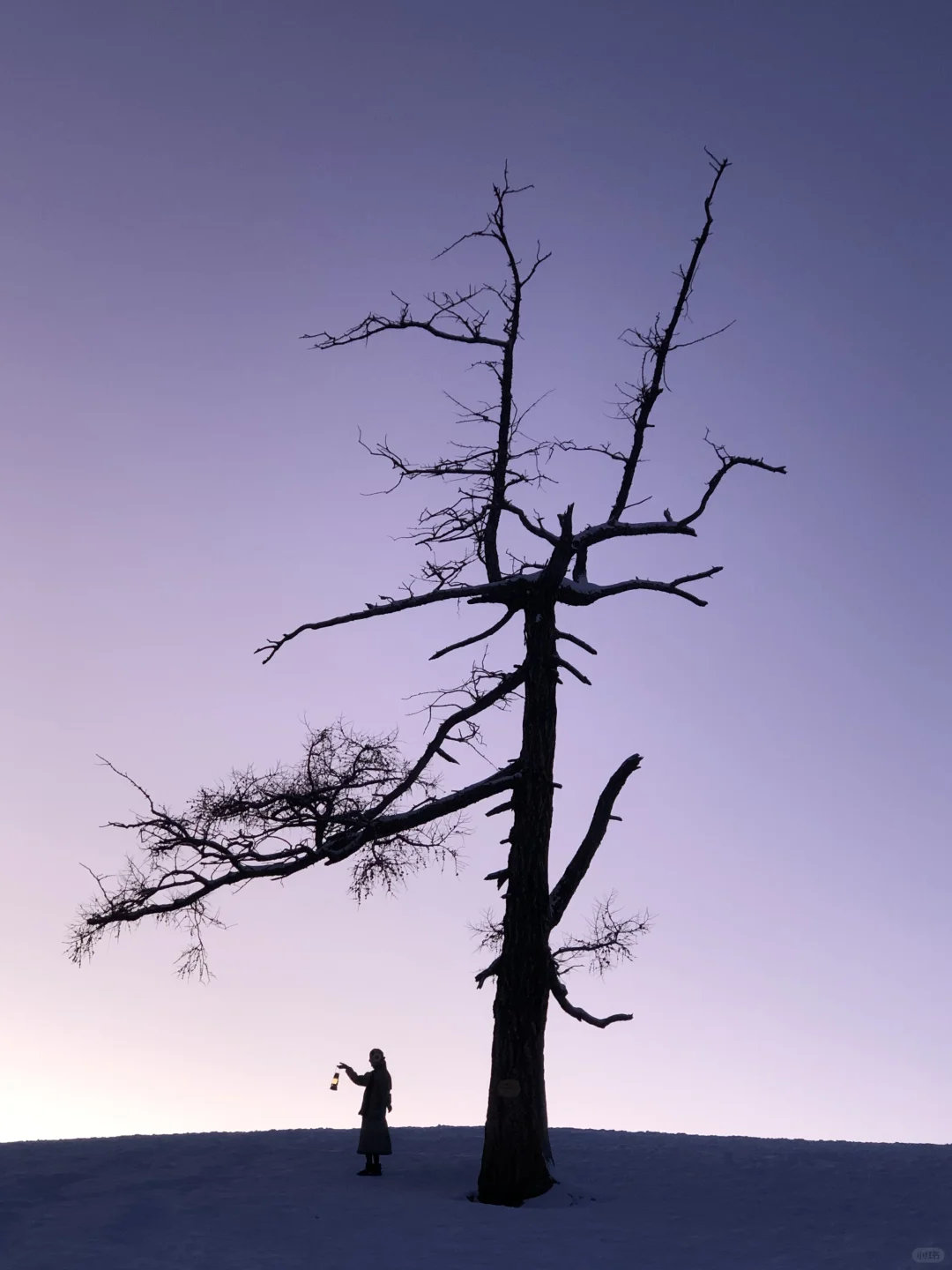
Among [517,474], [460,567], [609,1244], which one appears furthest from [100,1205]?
[517,474]

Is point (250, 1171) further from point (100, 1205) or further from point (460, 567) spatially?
point (460, 567)

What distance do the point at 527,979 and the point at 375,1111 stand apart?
102 inches

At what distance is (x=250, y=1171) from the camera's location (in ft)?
48.9


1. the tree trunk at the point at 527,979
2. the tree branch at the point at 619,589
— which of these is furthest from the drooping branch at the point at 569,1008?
the tree branch at the point at 619,589

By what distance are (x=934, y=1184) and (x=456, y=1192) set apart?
531cm

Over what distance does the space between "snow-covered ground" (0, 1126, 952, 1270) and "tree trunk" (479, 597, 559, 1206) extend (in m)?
0.48

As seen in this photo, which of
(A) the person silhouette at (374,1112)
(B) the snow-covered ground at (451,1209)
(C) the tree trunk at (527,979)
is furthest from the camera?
(A) the person silhouette at (374,1112)

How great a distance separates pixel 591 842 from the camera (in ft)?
53.3

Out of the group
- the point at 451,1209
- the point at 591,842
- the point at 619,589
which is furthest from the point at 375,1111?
the point at 619,589

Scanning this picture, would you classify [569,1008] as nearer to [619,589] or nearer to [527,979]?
[527,979]

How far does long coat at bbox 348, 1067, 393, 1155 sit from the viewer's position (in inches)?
590

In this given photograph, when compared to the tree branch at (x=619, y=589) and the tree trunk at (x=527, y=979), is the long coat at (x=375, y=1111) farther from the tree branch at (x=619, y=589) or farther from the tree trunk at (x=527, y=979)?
the tree branch at (x=619, y=589)

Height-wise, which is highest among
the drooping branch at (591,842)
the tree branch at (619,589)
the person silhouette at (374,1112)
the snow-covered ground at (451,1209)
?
the tree branch at (619,589)

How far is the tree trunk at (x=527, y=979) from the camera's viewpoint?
13.9 m
